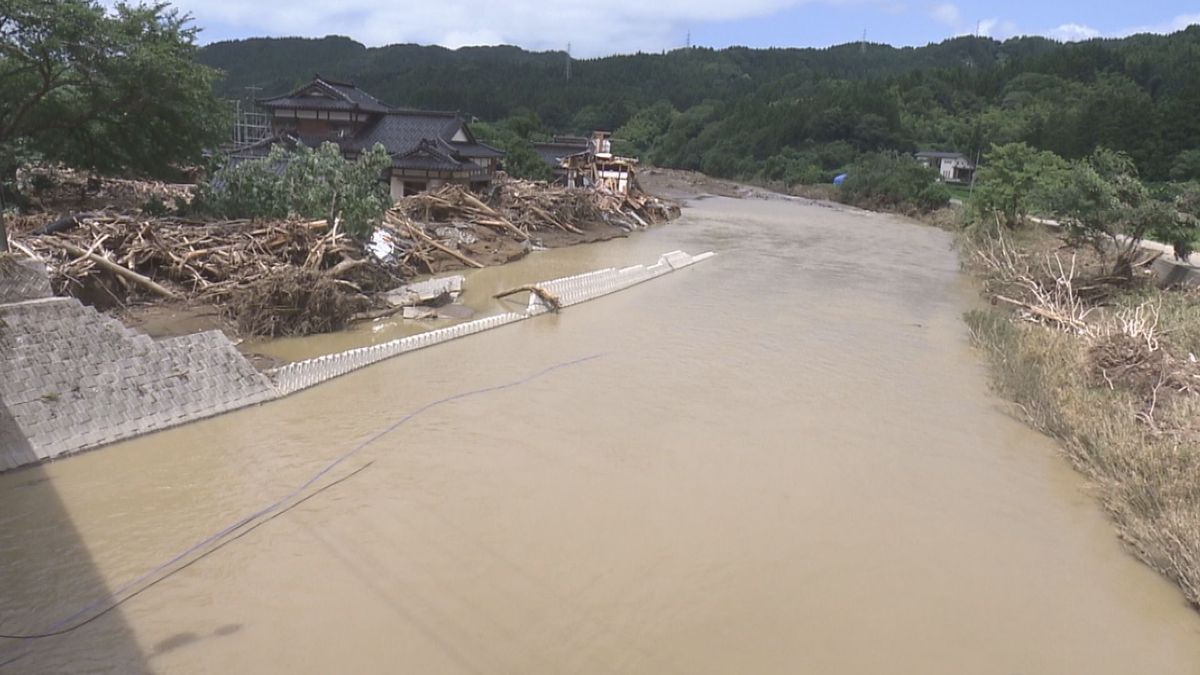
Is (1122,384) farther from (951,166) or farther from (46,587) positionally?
(951,166)

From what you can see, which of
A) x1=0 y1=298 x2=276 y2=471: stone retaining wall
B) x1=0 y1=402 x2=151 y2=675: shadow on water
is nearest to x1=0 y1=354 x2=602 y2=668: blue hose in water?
x1=0 y1=402 x2=151 y2=675: shadow on water

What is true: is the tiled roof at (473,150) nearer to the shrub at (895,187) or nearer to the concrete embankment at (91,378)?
the concrete embankment at (91,378)

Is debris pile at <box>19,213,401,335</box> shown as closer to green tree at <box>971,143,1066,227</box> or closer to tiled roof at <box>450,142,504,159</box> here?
tiled roof at <box>450,142,504,159</box>

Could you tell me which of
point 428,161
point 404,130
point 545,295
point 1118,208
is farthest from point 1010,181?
point 404,130

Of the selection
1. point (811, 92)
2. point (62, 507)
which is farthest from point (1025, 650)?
point (811, 92)

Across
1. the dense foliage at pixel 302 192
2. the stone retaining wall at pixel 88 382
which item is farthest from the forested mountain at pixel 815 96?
the stone retaining wall at pixel 88 382
